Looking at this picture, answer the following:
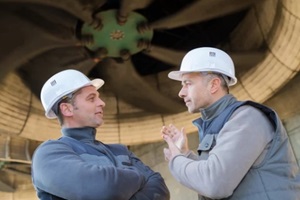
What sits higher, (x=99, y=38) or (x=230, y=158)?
(x=99, y=38)

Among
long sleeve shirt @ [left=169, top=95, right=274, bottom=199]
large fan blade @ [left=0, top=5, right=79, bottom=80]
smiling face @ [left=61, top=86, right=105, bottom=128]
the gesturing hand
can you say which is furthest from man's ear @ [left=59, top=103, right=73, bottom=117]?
large fan blade @ [left=0, top=5, right=79, bottom=80]

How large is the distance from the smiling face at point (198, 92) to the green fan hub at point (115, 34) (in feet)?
7.85

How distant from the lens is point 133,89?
5.05 metres

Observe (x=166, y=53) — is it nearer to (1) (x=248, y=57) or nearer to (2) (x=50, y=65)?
(1) (x=248, y=57)

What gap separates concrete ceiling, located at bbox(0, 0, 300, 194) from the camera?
4367 millimetres

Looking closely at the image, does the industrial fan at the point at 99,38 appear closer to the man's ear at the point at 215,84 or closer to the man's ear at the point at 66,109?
the man's ear at the point at 66,109

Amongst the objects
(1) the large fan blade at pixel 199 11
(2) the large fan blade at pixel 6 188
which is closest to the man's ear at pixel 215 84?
(1) the large fan blade at pixel 199 11

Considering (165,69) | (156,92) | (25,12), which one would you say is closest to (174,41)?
(165,69)

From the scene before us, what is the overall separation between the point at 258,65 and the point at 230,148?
298cm

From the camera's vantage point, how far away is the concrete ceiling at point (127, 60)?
4.37 metres

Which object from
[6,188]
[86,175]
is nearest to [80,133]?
[86,175]

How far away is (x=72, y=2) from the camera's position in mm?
4051

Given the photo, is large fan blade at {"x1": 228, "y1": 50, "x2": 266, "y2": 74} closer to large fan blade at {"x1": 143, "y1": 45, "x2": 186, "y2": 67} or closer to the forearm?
large fan blade at {"x1": 143, "y1": 45, "x2": 186, "y2": 67}

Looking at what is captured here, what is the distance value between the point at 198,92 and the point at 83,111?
20.4 inches
